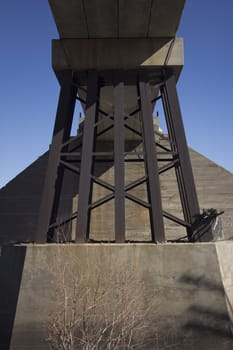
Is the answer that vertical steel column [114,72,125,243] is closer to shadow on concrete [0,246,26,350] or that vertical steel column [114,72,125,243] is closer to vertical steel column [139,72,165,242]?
vertical steel column [139,72,165,242]

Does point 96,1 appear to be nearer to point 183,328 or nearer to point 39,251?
point 39,251

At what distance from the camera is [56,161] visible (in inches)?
281

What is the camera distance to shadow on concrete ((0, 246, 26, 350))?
568cm

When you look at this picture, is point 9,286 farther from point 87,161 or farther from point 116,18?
point 116,18

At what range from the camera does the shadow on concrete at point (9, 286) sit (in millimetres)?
5684

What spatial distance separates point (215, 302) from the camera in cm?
523

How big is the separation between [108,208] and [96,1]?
9132mm

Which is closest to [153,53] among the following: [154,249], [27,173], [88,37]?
[88,37]

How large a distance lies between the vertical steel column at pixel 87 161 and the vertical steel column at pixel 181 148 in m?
1.85

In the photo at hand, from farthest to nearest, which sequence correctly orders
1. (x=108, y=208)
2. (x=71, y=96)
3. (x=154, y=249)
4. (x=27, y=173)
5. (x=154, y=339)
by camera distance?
(x=27, y=173), (x=108, y=208), (x=71, y=96), (x=154, y=249), (x=154, y=339)

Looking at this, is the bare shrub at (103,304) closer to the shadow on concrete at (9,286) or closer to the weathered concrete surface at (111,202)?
the shadow on concrete at (9,286)

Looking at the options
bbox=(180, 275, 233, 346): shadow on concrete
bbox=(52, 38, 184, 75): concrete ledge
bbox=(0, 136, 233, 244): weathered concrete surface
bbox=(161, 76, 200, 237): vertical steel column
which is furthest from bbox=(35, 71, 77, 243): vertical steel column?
bbox=(0, 136, 233, 244): weathered concrete surface

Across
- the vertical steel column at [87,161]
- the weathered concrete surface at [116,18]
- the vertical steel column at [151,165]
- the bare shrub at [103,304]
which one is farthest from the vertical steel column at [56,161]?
the vertical steel column at [151,165]

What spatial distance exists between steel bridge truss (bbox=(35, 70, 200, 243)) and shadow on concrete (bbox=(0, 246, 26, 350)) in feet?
2.09
